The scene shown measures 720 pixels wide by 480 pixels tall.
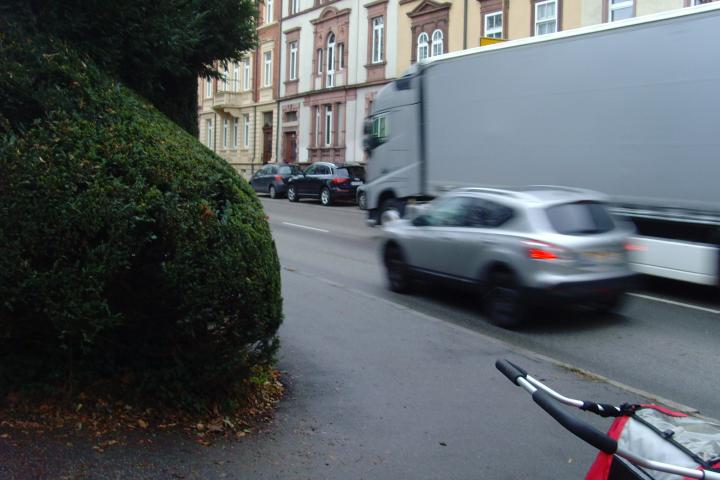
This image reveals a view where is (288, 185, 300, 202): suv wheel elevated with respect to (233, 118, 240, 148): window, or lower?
lower

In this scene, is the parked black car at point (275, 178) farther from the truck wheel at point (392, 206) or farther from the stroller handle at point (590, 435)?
the stroller handle at point (590, 435)

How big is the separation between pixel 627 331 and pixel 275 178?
2751cm

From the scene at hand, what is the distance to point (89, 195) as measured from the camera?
14.5 ft

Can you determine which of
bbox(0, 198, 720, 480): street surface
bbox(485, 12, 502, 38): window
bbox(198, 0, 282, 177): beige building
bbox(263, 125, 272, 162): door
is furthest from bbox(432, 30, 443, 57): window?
bbox(0, 198, 720, 480): street surface

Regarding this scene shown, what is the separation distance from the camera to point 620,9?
25.8 meters

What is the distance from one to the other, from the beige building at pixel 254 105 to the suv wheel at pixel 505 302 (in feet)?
128

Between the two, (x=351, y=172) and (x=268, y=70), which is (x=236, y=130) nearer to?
(x=268, y=70)

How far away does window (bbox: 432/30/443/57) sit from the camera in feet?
110

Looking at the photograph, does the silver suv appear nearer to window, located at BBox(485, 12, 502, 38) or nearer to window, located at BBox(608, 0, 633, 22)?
window, located at BBox(608, 0, 633, 22)

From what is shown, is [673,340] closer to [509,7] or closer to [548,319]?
[548,319]

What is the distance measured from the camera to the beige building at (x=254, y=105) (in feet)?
158

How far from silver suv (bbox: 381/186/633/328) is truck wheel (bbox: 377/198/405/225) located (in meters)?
6.94

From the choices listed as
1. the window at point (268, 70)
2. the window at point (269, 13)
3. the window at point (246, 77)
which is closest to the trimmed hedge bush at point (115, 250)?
the window at point (268, 70)

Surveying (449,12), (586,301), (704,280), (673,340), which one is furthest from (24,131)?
(449,12)
